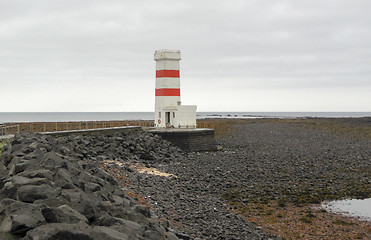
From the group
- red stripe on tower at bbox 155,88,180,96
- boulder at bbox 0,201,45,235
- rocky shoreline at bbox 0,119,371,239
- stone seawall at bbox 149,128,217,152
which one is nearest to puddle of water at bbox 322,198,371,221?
rocky shoreline at bbox 0,119,371,239

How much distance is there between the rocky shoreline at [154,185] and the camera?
18.7 feet

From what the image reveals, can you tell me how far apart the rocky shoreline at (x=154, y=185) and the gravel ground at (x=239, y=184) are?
3cm

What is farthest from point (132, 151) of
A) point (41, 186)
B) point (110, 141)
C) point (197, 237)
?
point (41, 186)

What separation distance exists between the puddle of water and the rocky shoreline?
1.52ft

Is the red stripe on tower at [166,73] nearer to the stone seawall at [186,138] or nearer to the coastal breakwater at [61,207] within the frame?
the stone seawall at [186,138]

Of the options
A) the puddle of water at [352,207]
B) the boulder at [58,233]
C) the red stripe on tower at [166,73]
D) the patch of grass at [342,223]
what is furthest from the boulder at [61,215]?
the red stripe on tower at [166,73]

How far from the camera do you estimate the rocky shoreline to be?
Answer: 18.7 ft

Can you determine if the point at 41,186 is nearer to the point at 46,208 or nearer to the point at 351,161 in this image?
the point at 46,208

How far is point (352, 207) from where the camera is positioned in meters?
11.7

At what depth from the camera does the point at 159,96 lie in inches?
987

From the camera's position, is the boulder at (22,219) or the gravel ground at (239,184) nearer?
the boulder at (22,219)

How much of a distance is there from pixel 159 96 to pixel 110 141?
6517 millimetres

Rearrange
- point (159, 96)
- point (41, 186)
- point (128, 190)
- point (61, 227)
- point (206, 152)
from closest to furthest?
point (61, 227), point (41, 186), point (128, 190), point (206, 152), point (159, 96)

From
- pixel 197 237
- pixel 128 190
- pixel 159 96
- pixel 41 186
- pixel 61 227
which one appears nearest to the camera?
pixel 61 227
